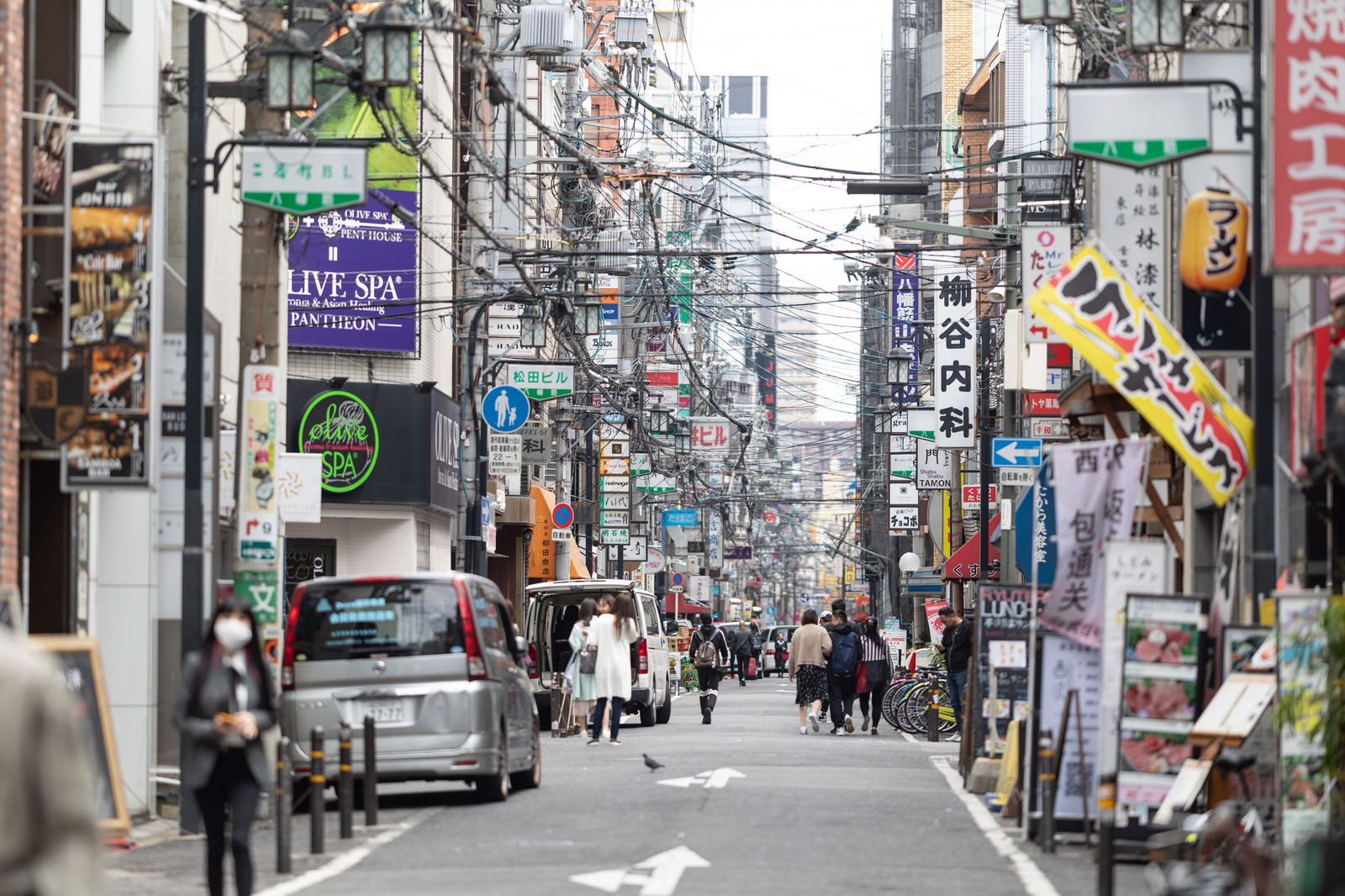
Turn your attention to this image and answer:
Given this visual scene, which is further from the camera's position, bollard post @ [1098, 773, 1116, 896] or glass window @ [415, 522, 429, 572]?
glass window @ [415, 522, 429, 572]

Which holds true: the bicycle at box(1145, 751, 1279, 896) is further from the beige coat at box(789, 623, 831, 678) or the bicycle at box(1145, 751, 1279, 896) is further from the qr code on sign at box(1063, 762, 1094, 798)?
the beige coat at box(789, 623, 831, 678)

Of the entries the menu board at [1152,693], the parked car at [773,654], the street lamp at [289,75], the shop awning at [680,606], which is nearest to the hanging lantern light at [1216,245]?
the menu board at [1152,693]

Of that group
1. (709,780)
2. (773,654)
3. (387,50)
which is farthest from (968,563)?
(773,654)

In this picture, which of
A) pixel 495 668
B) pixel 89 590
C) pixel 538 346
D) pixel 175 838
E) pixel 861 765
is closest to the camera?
pixel 175 838

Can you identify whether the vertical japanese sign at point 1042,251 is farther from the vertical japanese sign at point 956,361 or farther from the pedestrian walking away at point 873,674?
the vertical japanese sign at point 956,361

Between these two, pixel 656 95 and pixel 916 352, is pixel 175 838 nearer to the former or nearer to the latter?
pixel 916 352

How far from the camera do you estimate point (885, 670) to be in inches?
1261

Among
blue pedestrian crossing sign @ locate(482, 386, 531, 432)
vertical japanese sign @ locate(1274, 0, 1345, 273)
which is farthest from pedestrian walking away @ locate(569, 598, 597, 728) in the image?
vertical japanese sign @ locate(1274, 0, 1345, 273)

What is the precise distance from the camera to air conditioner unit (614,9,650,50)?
2468 inches

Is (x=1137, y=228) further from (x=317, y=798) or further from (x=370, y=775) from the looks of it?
(x=317, y=798)

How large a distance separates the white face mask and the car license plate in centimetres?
645

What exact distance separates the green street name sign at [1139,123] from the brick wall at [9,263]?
25.1 feet

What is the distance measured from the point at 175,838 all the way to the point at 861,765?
9.44 metres

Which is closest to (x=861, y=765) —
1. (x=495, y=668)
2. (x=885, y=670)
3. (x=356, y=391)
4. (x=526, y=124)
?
(x=495, y=668)
